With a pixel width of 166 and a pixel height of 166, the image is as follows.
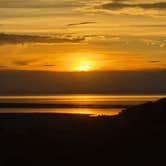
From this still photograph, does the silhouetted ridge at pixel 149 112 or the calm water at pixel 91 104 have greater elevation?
the silhouetted ridge at pixel 149 112

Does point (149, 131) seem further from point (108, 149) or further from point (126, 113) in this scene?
point (126, 113)

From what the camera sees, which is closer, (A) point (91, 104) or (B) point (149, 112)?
(B) point (149, 112)

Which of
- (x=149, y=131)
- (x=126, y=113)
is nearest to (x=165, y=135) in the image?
(x=149, y=131)

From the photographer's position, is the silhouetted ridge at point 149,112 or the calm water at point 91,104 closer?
the silhouetted ridge at point 149,112

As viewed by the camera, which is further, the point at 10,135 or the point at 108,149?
the point at 10,135

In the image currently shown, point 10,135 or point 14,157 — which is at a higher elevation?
point 14,157

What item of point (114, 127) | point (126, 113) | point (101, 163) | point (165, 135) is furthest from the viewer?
point (126, 113)

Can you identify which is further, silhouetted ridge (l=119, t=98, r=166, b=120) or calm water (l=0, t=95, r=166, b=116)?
calm water (l=0, t=95, r=166, b=116)

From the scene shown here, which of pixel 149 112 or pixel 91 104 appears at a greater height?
pixel 149 112

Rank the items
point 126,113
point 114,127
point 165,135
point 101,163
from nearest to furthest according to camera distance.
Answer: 1. point 101,163
2. point 165,135
3. point 114,127
4. point 126,113

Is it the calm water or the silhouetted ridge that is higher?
the silhouetted ridge

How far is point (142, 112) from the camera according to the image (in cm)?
2977

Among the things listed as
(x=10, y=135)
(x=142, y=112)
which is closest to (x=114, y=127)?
(x=142, y=112)

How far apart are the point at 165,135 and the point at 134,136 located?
1264 millimetres
